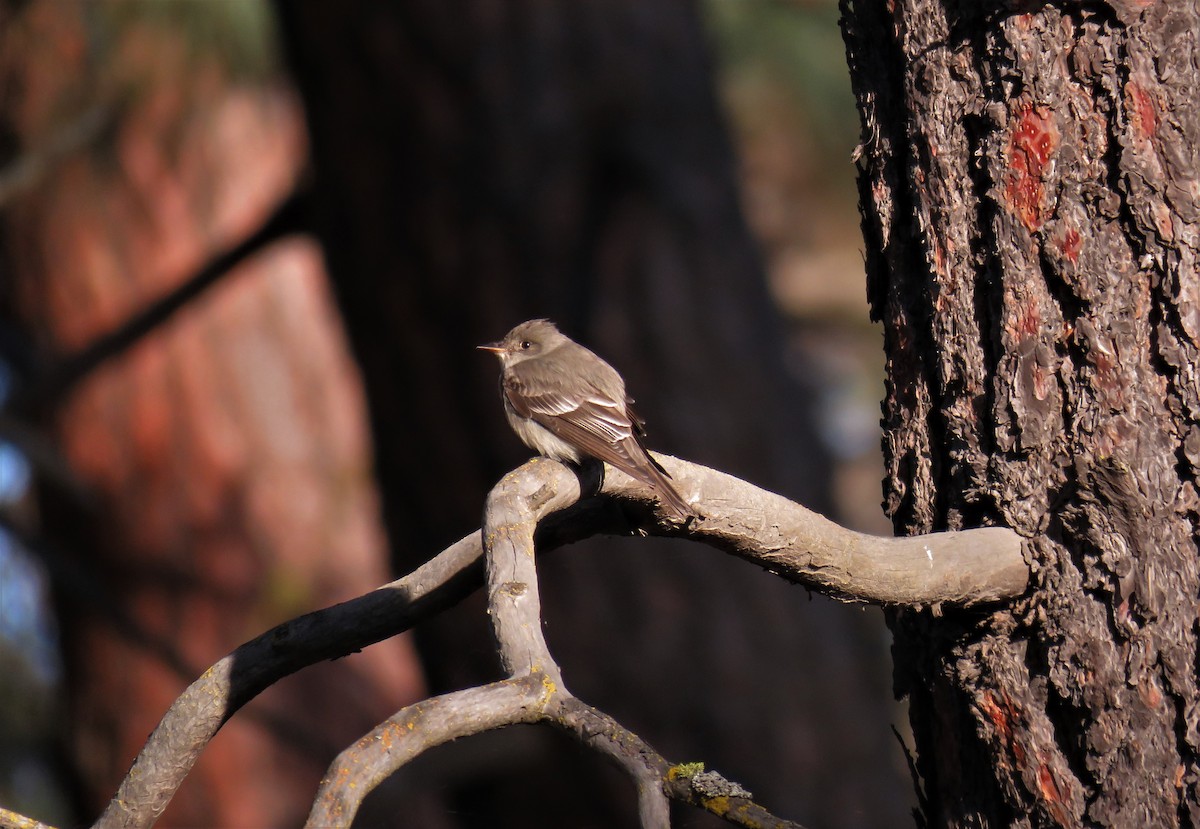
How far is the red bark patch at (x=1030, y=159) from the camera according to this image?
1978 mm

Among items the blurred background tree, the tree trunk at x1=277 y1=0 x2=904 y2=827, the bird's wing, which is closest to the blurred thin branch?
the blurred background tree

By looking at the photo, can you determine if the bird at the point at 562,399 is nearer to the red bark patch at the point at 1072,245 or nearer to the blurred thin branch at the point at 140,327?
the red bark patch at the point at 1072,245

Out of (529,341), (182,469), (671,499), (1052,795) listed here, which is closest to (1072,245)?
(671,499)

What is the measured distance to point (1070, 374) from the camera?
6.45 feet

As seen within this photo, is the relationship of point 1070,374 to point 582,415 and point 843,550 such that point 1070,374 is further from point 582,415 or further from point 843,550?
point 582,415

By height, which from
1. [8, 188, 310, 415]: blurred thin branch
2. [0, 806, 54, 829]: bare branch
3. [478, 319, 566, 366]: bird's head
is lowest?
[0, 806, 54, 829]: bare branch

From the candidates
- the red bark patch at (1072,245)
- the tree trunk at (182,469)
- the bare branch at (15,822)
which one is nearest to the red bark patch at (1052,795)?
the red bark patch at (1072,245)

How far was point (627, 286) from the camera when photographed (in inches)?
210

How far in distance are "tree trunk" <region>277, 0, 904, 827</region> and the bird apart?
3.76ft

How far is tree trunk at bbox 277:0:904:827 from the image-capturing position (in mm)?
5176

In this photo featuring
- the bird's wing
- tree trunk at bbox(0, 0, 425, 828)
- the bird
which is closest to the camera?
the bird's wing

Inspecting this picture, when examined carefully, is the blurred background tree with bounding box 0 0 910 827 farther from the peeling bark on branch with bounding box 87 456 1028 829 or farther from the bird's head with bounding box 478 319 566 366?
the peeling bark on branch with bounding box 87 456 1028 829

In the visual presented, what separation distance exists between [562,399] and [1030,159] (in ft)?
5.91

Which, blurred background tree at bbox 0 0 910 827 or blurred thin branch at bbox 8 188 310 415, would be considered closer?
blurred background tree at bbox 0 0 910 827
